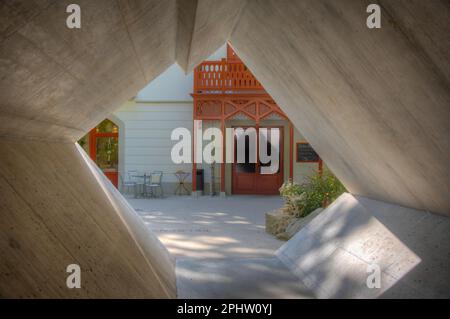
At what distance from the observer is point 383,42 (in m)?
2.48

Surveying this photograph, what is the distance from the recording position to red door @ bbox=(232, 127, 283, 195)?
15766 mm

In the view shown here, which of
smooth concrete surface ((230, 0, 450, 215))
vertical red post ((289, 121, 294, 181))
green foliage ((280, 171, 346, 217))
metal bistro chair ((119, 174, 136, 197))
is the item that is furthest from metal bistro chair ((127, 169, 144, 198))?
smooth concrete surface ((230, 0, 450, 215))

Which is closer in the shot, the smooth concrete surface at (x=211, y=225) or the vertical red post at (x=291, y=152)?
the smooth concrete surface at (x=211, y=225)

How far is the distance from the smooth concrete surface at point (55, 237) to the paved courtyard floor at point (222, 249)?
51.7 inches

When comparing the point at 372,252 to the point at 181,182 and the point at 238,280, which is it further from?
the point at 181,182

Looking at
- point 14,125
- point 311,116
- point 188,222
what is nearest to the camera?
point 14,125

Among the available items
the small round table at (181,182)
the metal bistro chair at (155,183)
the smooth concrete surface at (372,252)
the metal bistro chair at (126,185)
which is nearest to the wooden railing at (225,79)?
the small round table at (181,182)

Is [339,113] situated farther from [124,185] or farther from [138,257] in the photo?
[124,185]

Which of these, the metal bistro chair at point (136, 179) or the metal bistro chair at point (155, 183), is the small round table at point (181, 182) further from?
the metal bistro chair at point (136, 179)

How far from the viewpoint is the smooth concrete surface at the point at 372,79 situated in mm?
2291

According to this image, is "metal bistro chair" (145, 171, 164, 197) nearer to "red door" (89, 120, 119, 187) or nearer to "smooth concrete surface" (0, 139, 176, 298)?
"red door" (89, 120, 119, 187)

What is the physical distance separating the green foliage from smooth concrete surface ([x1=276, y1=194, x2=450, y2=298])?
1972mm

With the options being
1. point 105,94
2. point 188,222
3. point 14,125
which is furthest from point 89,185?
point 188,222

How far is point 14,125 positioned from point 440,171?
3182mm
